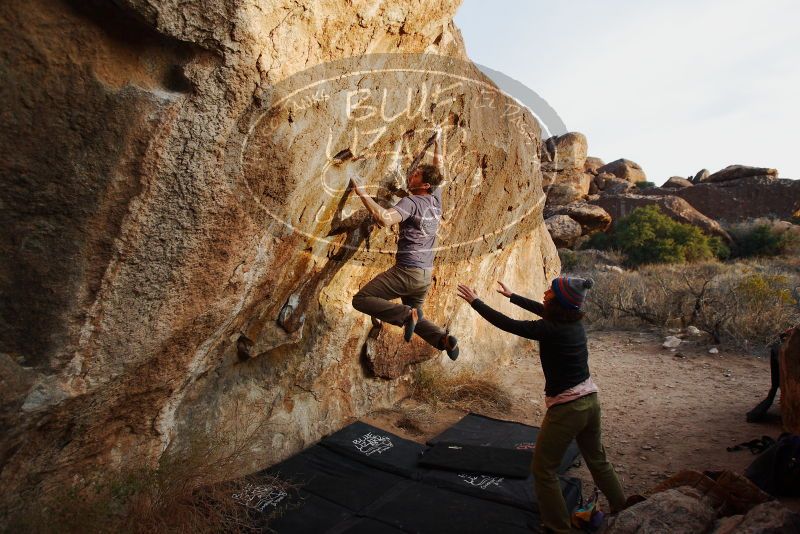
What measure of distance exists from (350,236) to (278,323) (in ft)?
2.94

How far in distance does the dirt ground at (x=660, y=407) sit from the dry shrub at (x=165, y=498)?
1596 mm

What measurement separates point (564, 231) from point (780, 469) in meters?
15.2

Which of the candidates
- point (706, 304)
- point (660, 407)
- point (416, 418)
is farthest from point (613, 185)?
point (416, 418)

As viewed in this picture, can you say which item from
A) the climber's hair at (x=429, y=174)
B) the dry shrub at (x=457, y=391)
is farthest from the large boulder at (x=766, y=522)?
the dry shrub at (x=457, y=391)

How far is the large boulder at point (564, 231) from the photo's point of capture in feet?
58.1

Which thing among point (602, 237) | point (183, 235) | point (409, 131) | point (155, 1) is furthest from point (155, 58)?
point (602, 237)

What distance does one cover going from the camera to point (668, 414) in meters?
5.19

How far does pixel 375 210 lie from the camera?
3371mm

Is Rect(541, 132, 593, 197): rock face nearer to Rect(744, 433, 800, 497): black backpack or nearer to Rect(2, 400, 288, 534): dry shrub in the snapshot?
Rect(744, 433, 800, 497): black backpack

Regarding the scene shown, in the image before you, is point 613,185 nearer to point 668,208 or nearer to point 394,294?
point 668,208

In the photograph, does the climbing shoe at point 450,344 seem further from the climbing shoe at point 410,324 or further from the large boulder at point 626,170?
the large boulder at point 626,170

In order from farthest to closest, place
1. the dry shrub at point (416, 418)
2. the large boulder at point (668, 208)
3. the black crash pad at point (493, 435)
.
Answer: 1. the large boulder at point (668, 208)
2. the dry shrub at point (416, 418)
3. the black crash pad at point (493, 435)

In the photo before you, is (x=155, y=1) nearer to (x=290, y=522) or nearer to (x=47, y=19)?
(x=47, y=19)

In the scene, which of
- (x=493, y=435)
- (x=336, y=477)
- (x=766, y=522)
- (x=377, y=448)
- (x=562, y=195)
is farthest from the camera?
(x=562, y=195)
